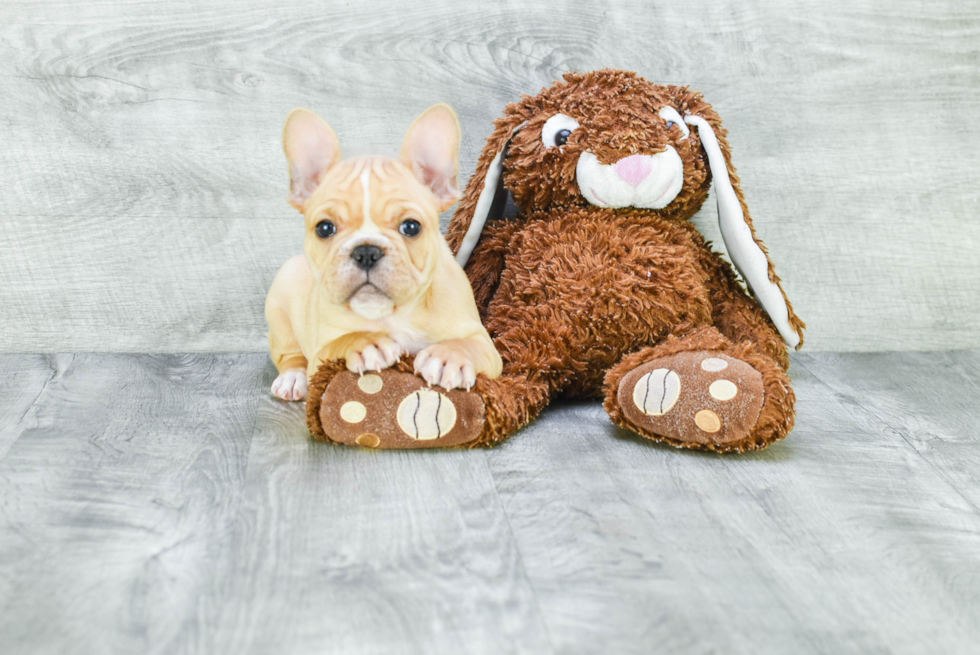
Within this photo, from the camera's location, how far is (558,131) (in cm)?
146

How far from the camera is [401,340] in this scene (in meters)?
1.29

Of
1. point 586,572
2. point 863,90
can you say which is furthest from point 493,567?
point 863,90

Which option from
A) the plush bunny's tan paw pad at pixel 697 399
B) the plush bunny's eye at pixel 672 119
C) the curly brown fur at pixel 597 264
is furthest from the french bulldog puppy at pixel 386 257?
the plush bunny's eye at pixel 672 119

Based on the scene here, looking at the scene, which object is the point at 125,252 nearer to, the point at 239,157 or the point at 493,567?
the point at 239,157

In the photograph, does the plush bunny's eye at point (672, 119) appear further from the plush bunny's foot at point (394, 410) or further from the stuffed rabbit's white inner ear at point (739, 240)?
the plush bunny's foot at point (394, 410)

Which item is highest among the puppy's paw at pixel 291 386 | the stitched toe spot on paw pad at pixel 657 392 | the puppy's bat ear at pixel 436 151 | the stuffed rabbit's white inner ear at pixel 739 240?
the puppy's bat ear at pixel 436 151

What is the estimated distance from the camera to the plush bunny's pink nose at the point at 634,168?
1410mm

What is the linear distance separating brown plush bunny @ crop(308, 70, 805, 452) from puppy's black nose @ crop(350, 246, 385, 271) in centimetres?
24

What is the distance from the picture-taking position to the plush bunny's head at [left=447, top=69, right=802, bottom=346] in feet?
4.66

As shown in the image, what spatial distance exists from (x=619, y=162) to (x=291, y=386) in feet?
2.08

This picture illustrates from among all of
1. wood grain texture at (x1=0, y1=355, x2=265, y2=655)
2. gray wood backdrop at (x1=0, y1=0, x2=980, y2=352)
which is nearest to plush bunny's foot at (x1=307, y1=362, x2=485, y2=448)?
wood grain texture at (x1=0, y1=355, x2=265, y2=655)

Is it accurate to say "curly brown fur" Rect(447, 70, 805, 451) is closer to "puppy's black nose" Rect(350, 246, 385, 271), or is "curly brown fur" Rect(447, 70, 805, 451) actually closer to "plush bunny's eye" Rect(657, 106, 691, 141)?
"plush bunny's eye" Rect(657, 106, 691, 141)

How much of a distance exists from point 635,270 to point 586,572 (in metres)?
0.62

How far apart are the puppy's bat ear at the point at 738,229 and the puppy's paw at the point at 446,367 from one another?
52cm
